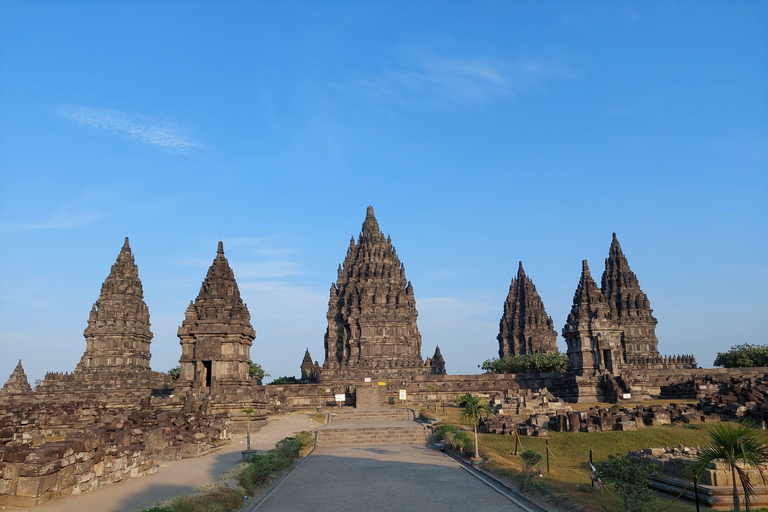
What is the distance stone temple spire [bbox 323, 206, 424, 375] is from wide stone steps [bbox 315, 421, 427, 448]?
102 feet

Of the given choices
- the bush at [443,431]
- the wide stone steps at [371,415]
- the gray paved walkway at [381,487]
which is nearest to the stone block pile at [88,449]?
the gray paved walkway at [381,487]

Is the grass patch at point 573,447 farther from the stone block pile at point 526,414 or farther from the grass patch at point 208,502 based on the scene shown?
the grass patch at point 208,502

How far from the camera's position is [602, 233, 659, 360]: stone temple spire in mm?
68688

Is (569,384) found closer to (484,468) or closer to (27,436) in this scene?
(484,468)

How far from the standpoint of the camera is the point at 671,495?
14.4 metres

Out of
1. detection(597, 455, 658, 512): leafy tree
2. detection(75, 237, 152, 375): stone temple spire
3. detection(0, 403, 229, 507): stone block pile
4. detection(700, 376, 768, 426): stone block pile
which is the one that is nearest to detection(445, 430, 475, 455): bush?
detection(597, 455, 658, 512): leafy tree

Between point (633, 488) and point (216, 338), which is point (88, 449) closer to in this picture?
point (633, 488)

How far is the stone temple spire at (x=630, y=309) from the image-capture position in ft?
225

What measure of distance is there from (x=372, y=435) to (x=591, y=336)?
74.4 ft

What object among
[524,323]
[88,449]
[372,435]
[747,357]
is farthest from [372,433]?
[524,323]

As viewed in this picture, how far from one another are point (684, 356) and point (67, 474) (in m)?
67.7

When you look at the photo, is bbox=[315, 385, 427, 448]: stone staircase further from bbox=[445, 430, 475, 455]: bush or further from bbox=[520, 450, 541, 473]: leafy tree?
bbox=[520, 450, 541, 473]: leafy tree

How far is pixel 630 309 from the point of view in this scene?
69.8 meters

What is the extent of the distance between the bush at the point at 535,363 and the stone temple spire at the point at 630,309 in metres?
10.5
